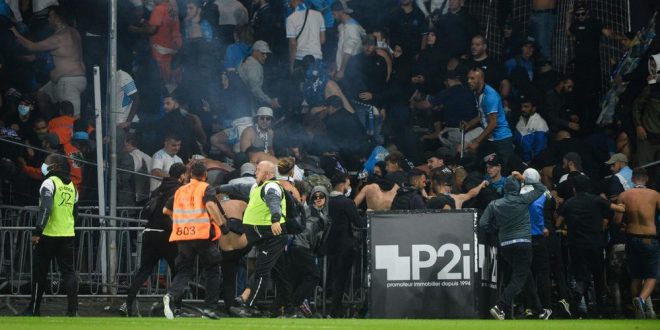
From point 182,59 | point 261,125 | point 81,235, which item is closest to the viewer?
point 81,235

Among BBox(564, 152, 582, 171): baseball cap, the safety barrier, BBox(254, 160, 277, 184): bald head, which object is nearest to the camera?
BBox(254, 160, 277, 184): bald head

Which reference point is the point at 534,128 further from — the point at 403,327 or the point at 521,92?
the point at 403,327

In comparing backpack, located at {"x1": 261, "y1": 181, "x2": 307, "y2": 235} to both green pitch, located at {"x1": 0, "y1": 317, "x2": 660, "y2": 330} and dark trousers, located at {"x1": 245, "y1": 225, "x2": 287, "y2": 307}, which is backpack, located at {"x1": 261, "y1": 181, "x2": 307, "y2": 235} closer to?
dark trousers, located at {"x1": 245, "y1": 225, "x2": 287, "y2": 307}

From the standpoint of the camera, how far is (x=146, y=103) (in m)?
23.4

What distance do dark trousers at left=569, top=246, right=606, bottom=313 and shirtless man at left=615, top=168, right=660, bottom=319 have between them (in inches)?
15.4

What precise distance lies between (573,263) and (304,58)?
24.0 ft

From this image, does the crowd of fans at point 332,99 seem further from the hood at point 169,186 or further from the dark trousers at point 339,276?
the hood at point 169,186

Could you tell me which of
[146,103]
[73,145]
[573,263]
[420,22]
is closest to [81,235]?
[73,145]

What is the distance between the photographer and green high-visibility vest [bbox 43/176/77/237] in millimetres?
16641

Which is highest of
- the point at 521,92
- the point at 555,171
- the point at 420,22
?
the point at 420,22

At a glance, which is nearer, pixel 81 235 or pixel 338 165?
pixel 81 235

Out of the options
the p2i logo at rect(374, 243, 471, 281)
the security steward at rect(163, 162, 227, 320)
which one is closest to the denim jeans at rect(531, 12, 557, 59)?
the p2i logo at rect(374, 243, 471, 281)

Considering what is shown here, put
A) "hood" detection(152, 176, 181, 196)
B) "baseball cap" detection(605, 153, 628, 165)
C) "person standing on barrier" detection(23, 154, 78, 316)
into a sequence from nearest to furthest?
"person standing on barrier" detection(23, 154, 78, 316) → "hood" detection(152, 176, 181, 196) → "baseball cap" detection(605, 153, 628, 165)

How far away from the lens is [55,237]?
655 inches
